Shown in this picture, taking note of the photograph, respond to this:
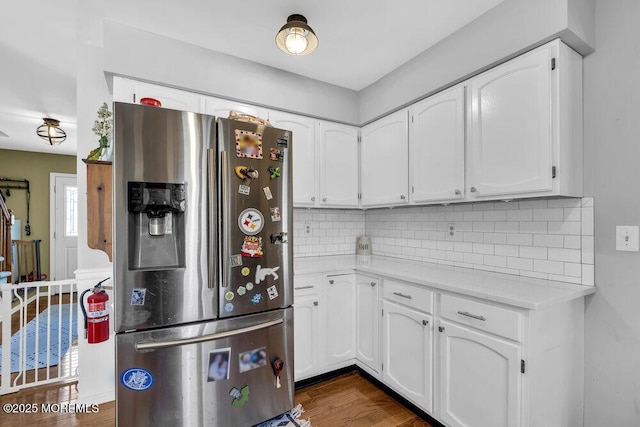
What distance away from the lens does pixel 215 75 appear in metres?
2.20

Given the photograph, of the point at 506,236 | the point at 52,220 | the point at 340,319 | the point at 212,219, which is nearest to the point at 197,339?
the point at 212,219

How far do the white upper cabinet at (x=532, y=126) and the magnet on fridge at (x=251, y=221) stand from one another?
1.33 meters

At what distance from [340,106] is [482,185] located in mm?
A: 1452

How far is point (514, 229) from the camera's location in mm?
1959

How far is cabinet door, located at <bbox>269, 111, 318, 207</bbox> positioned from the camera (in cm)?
253

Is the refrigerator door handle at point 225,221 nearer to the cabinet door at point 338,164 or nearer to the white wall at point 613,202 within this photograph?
the cabinet door at point 338,164

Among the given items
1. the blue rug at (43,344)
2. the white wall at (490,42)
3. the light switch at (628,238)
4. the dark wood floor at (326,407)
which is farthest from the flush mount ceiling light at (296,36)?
the blue rug at (43,344)

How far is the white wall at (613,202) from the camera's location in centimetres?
149

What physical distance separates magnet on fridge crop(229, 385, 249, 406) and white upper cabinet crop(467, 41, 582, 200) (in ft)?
5.77

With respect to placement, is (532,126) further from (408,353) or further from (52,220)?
(52,220)

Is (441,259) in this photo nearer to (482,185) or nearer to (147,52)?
(482,185)

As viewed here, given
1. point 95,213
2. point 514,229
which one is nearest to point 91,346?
point 95,213

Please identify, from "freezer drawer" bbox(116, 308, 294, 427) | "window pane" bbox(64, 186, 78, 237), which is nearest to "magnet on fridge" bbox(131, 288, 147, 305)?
"freezer drawer" bbox(116, 308, 294, 427)

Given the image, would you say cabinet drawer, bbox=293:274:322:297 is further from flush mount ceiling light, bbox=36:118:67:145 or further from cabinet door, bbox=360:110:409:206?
flush mount ceiling light, bbox=36:118:67:145
